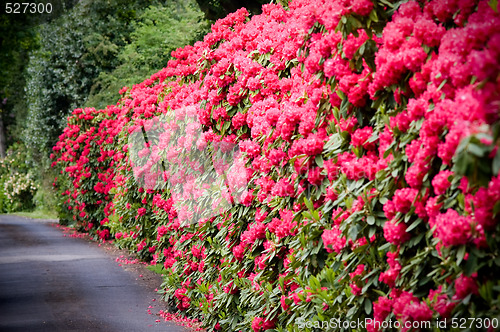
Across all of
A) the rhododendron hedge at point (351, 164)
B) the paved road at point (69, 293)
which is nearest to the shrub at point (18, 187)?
the paved road at point (69, 293)

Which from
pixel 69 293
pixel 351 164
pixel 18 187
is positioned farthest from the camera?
pixel 18 187

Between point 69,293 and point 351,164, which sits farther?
point 69,293

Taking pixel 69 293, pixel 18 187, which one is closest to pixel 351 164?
pixel 69 293

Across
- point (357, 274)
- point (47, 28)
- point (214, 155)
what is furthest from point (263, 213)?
point (47, 28)

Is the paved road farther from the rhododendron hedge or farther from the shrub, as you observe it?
the shrub

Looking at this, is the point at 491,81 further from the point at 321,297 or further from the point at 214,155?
the point at 214,155

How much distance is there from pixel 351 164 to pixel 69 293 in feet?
20.4

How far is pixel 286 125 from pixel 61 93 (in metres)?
20.3

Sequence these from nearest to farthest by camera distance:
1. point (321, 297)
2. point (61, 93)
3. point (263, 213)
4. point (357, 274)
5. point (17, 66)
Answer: point (357, 274) → point (321, 297) → point (263, 213) → point (61, 93) → point (17, 66)

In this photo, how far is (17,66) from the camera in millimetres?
35594

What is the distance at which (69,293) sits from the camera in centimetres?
860

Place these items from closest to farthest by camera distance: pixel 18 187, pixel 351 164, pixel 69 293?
pixel 351 164 < pixel 69 293 < pixel 18 187

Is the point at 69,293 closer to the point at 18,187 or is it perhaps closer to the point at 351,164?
the point at 351,164

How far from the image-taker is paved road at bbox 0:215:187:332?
699 centimetres
